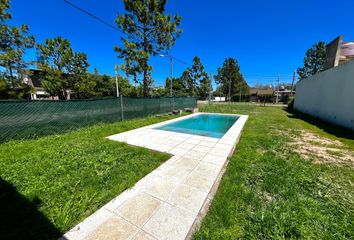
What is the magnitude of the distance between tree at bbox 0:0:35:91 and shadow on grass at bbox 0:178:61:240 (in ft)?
36.0

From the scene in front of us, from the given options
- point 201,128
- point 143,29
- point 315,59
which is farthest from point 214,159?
point 315,59

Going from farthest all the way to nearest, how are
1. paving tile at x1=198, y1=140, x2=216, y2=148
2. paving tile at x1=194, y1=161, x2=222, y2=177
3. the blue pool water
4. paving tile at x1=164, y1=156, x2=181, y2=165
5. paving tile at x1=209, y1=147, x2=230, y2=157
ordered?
the blue pool water, paving tile at x1=198, y1=140, x2=216, y2=148, paving tile at x1=209, y1=147, x2=230, y2=157, paving tile at x1=164, y1=156, x2=181, y2=165, paving tile at x1=194, y1=161, x2=222, y2=177

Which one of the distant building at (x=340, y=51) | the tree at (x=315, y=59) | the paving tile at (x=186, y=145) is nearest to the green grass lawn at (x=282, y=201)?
the paving tile at (x=186, y=145)

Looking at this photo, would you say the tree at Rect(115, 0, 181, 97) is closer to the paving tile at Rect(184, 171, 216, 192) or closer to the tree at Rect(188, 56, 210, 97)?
the paving tile at Rect(184, 171, 216, 192)

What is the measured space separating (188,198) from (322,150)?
164 inches

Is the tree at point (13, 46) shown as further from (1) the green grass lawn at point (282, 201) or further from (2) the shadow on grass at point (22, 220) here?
(1) the green grass lawn at point (282, 201)

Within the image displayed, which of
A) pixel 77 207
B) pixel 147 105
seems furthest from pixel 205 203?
pixel 147 105

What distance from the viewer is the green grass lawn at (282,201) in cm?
147

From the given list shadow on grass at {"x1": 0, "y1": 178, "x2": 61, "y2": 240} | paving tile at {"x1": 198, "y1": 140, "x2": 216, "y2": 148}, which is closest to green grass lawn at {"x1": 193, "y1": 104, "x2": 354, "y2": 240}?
paving tile at {"x1": 198, "y1": 140, "x2": 216, "y2": 148}

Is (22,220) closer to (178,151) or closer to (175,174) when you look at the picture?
(175,174)

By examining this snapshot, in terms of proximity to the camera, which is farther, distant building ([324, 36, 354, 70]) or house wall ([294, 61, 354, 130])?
distant building ([324, 36, 354, 70])

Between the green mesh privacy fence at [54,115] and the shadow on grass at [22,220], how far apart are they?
10.7 feet

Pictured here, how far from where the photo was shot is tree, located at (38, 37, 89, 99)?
460 inches

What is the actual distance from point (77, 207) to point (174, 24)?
10.7 m
